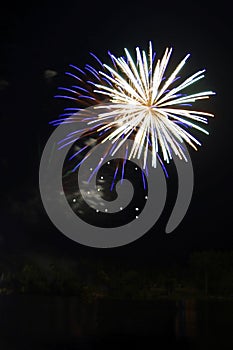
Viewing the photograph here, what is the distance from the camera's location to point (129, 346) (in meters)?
30.0

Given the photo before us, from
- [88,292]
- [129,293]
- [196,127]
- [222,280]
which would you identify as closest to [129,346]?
[196,127]

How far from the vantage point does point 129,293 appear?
476 feet

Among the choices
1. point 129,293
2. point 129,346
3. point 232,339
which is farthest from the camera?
point 129,293

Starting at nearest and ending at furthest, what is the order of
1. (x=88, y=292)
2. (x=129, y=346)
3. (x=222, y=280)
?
(x=129, y=346) → (x=222, y=280) → (x=88, y=292)

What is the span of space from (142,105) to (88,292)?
139m

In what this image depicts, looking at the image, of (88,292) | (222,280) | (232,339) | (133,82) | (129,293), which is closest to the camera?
(133,82)

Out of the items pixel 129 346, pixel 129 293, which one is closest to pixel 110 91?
pixel 129 346

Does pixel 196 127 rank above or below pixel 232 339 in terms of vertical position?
above

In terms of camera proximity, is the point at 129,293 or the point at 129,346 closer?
the point at 129,346

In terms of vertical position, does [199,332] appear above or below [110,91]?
below

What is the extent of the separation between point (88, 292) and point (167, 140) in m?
138

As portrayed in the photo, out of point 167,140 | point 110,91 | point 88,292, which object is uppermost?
point 110,91

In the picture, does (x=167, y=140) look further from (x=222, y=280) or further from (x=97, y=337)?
(x=222, y=280)

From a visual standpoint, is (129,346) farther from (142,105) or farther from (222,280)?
(222,280)
